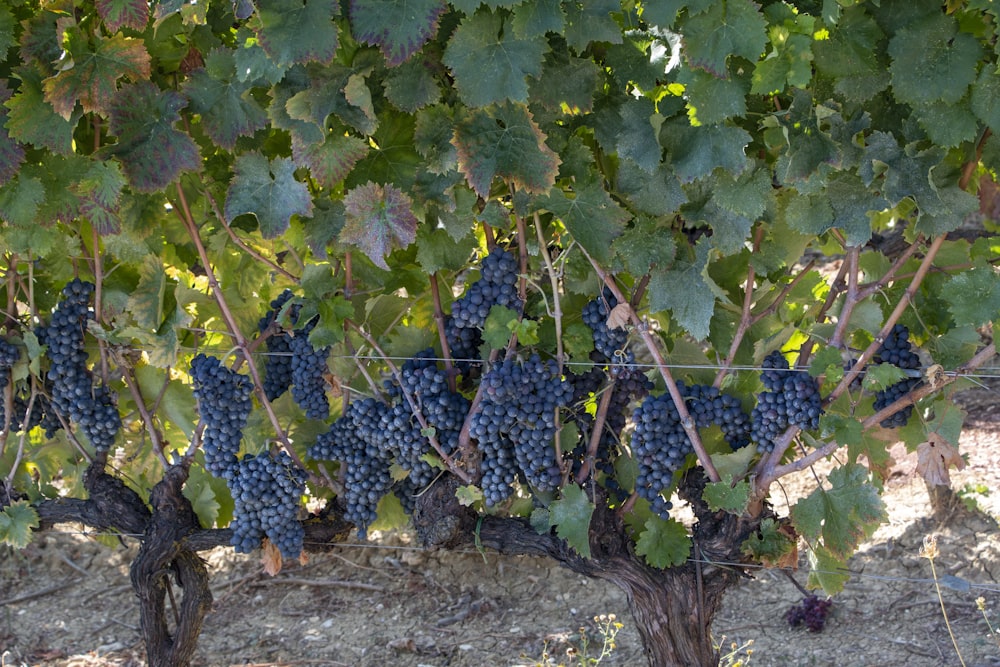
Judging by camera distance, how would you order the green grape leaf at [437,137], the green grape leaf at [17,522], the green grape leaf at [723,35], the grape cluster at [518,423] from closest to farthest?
the green grape leaf at [723,35], the green grape leaf at [437,137], the grape cluster at [518,423], the green grape leaf at [17,522]

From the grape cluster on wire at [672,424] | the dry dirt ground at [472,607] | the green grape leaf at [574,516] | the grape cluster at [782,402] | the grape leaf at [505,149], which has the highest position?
the grape leaf at [505,149]

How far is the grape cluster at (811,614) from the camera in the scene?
4.04m

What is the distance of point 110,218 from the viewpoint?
94.7 inches

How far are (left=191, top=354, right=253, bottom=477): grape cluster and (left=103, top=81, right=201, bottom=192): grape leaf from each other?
2.14 ft

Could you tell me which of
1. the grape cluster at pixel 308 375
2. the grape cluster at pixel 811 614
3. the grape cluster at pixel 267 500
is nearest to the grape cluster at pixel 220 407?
the grape cluster at pixel 267 500

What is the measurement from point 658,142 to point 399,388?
3.35 feet

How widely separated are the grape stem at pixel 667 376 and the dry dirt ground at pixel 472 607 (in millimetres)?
1751

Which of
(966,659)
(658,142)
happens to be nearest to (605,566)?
(658,142)

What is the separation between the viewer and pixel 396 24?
192cm

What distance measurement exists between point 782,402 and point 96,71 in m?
1.77

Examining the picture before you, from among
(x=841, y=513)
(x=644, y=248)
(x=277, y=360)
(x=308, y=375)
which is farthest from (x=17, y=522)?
(x=841, y=513)

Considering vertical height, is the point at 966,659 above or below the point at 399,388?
below

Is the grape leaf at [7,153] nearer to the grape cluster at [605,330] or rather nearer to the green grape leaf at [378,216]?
the green grape leaf at [378,216]

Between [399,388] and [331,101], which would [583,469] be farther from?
[331,101]
